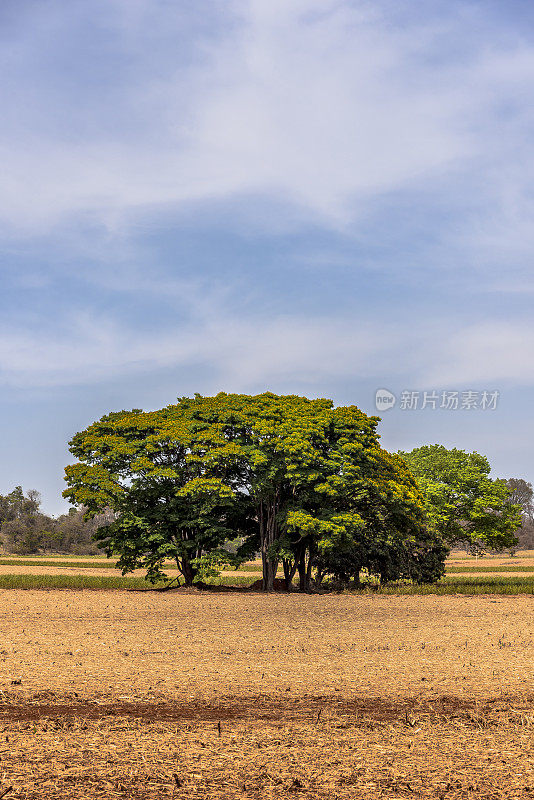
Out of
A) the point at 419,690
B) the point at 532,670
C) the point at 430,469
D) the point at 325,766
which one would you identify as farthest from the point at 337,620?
the point at 430,469

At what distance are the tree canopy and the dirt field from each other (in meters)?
13.8

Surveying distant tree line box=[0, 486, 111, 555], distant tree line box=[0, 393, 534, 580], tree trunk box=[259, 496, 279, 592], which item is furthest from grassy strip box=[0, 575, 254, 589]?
distant tree line box=[0, 486, 111, 555]

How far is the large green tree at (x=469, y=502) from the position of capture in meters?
47.0

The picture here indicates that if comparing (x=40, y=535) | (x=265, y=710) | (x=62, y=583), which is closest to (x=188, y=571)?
(x=62, y=583)

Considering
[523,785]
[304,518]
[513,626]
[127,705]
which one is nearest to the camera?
[523,785]

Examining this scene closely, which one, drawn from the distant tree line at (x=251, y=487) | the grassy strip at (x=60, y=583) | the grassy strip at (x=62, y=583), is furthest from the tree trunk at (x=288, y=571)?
the grassy strip at (x=60, y=583)

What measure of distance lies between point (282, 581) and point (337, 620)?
16.6 metres

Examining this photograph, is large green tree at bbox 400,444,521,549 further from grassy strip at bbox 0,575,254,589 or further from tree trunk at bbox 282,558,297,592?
grassy strip at bbox 0,575,254,589

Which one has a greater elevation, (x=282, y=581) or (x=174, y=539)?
(x=174, y=539)

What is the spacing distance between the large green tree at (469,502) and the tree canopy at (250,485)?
25.8ft

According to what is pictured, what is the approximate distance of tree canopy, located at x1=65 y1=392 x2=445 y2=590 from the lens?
35969mm

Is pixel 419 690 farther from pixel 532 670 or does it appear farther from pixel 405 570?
pixel 405 570

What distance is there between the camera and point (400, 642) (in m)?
18.9

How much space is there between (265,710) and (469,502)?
3948 centimetres
